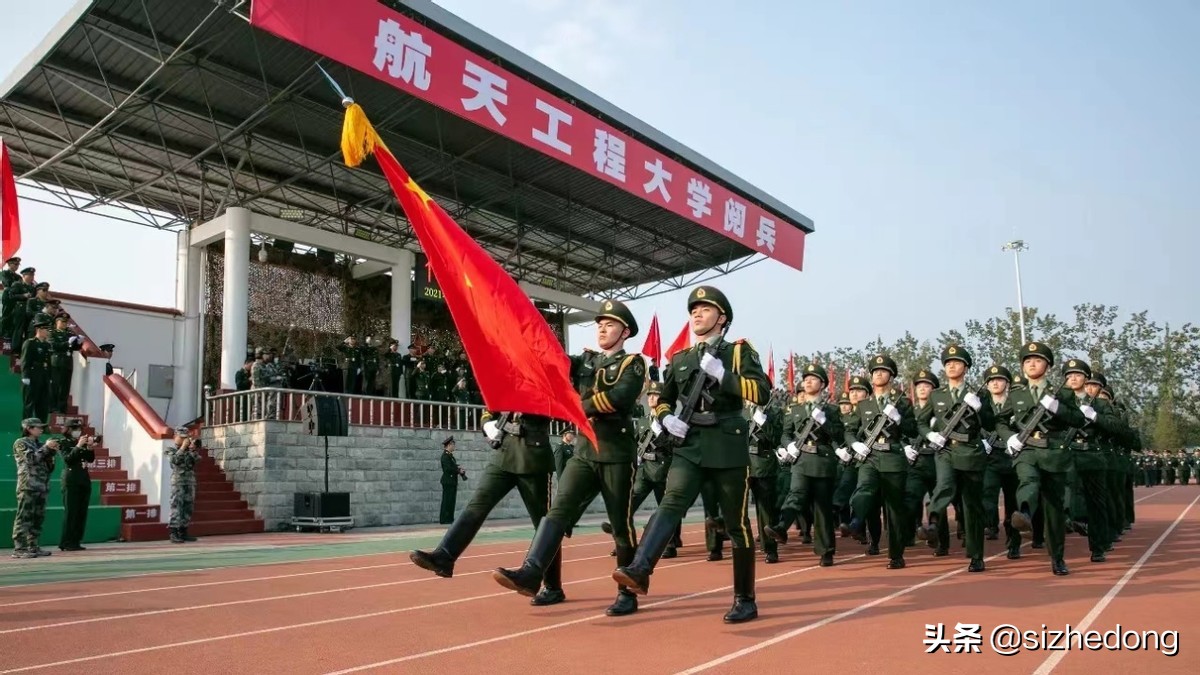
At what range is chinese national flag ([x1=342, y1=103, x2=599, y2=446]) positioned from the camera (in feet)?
18.2

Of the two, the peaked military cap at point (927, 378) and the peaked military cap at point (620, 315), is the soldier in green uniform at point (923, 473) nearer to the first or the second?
the peaked military cap at point (927, 378)

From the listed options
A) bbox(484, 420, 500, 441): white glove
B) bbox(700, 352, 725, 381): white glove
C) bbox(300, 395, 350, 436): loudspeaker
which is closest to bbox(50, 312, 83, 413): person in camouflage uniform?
bbox(300, 395, 350, 436): loudspeaker

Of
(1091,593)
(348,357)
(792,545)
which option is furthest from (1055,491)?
(348,357)

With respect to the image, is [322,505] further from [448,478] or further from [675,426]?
[675,426]

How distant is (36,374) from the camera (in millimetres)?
13562

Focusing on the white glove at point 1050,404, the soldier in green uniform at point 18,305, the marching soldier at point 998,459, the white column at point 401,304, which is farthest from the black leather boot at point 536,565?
the white column at point 401,304

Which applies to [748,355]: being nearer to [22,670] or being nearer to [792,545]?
[22,670]

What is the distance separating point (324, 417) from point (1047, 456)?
10.9 meters

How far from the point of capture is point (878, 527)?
30.6 feet

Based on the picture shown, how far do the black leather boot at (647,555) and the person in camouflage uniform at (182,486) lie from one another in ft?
31.2

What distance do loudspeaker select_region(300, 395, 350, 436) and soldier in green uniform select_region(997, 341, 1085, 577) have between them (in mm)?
10545

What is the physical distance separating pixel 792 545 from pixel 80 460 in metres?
8.61

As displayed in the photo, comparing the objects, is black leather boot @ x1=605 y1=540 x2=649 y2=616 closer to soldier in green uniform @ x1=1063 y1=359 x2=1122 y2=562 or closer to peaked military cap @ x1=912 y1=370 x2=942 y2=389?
soldier in green uniform @ x1=1063 y1=359 x2=1122 y2=562

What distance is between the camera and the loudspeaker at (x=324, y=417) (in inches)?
584
